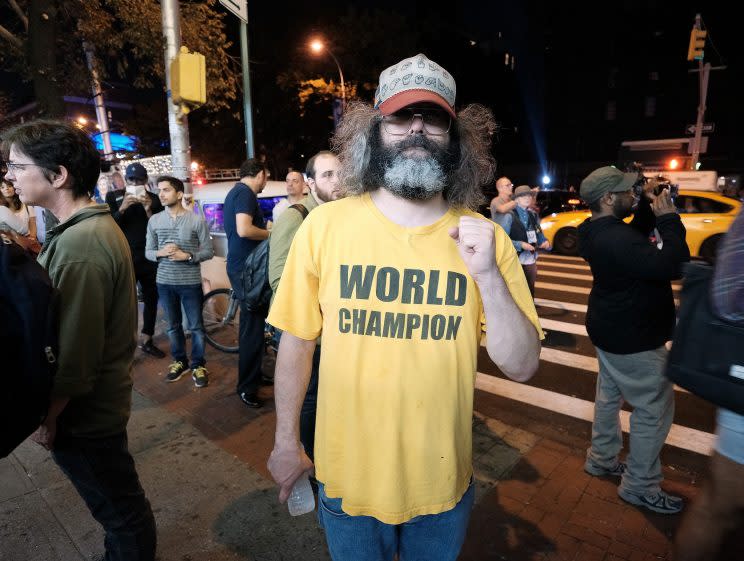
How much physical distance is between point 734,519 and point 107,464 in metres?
2.33

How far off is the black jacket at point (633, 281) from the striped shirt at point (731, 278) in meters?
1.28

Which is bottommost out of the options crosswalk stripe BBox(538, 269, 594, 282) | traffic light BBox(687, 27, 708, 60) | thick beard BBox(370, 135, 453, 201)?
crosswalk stripe BBox(538, 269, 594, 282)

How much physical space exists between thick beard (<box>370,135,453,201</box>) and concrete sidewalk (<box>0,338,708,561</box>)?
2081 mm

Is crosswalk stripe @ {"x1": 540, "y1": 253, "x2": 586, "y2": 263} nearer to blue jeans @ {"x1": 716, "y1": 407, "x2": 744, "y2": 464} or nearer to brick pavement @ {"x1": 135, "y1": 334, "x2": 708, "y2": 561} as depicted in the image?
brick pavement @ {"x1": 135, "y1": 334, "x2": 708, "y2": 561}

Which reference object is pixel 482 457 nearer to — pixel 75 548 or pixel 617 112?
pixel 75 548

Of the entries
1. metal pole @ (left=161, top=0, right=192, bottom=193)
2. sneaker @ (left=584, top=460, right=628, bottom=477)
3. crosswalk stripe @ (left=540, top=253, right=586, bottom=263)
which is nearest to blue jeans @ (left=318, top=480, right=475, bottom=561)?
sneaker @ (left=584, top=460, right=628, bottom=477)

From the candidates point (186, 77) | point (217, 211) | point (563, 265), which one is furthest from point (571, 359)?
point (217, 211)

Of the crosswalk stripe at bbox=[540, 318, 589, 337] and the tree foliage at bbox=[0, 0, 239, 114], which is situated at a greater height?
the tree foliage at bbox=[0, 0, 239, 114]

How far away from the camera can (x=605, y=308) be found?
2.78 meters

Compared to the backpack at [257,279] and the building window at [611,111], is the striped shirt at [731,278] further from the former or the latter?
the building window at [611,111]

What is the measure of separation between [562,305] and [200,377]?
5.90 metres

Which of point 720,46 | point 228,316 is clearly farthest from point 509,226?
point 720,46

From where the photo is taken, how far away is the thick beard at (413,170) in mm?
1455

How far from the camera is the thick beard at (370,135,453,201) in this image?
4.77ft
